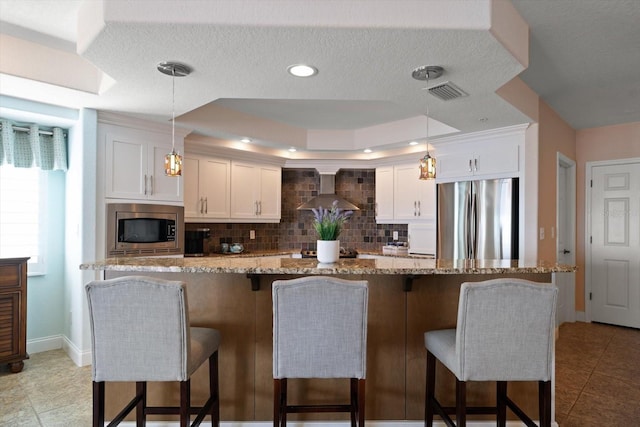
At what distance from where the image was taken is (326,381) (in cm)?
223

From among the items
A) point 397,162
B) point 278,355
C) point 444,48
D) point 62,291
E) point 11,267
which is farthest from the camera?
point 397,162

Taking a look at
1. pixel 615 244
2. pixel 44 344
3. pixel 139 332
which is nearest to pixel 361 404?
pixel 139 332

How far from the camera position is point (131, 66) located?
87.9 inches

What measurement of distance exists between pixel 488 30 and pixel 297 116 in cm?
284

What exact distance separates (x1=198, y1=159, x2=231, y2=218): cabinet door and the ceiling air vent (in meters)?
2.88

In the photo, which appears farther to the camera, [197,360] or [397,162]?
[397,162]

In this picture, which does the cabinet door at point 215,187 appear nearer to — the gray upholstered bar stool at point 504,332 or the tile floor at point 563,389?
the tile floor at point 563,389

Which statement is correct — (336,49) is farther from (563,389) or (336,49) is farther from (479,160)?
(563,389)

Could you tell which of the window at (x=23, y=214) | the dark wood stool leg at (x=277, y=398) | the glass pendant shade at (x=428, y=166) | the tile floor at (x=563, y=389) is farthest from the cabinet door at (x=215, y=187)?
the dark wood stool leg at (x=277, y=398)

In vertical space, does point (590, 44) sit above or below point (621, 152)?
above

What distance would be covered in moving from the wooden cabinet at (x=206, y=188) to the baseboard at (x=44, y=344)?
69.8 inches

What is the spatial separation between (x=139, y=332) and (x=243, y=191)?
333 cm

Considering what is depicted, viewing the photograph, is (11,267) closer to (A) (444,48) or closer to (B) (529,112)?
(A) (444,48)

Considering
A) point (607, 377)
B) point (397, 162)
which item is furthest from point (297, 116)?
point (607, 377)
